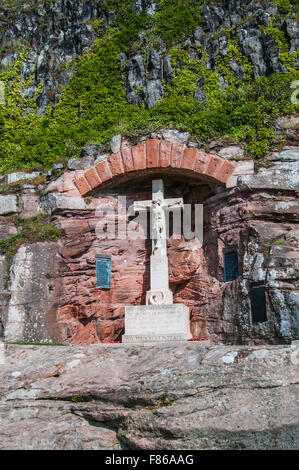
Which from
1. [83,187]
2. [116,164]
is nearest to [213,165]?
[116,164]

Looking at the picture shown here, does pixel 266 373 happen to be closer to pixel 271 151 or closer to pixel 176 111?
Answer: pixel 271 151

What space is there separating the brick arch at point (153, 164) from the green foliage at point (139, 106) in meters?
0.67

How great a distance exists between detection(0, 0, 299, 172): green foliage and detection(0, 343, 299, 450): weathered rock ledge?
701 cm

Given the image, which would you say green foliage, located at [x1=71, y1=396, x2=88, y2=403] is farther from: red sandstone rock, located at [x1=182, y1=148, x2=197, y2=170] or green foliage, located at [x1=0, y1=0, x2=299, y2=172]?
green foliage, located at [x1=0, y1=0, x2=299, y2=172]

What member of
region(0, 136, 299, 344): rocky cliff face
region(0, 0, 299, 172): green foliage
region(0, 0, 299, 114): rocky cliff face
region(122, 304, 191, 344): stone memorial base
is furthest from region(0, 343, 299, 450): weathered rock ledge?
region(0, 0, 299, 114): rocky cliff face

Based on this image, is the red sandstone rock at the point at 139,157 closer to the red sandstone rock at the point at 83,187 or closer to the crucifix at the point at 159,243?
the crucifix at the point at 159,243

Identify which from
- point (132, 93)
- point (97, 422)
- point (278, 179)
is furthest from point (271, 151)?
point (97, 422)

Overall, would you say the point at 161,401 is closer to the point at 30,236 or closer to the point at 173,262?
the point at 30,236

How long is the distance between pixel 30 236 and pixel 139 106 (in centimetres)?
532

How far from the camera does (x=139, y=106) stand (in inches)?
581

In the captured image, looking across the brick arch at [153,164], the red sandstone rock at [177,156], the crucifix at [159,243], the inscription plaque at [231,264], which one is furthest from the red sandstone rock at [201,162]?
the inscription plaque at [231,264]

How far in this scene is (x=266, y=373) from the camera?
591 centimetres

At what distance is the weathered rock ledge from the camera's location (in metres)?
5.42

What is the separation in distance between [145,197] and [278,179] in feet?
11.6
